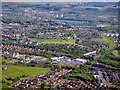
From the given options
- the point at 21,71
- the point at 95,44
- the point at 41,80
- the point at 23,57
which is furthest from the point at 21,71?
the point at 95,44

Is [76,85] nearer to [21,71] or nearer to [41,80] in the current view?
[41,80]

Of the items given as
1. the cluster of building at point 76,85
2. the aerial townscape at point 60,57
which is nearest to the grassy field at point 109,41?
the aerial townscape at point 60,57

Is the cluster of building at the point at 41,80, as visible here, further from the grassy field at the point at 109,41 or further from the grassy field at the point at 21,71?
the grassy field at the point at 109,41

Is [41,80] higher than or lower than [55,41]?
lower

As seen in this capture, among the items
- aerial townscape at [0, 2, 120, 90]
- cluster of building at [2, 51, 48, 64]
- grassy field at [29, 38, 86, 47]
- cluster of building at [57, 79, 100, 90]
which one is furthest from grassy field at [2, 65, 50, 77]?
grassy field at [29, 38, 86, 47]

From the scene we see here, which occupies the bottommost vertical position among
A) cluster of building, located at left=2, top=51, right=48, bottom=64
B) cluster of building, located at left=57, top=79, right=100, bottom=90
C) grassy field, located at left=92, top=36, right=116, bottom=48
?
cluster of building, located at left=57, top=79, right=100, bottom=90

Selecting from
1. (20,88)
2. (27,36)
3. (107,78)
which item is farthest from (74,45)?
(20,88)

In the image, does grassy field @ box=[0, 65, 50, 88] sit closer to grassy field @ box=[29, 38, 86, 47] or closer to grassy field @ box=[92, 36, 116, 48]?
grassy field @ box=[29, 38, 86, 47]

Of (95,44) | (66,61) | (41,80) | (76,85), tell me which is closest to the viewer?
(76,85)
